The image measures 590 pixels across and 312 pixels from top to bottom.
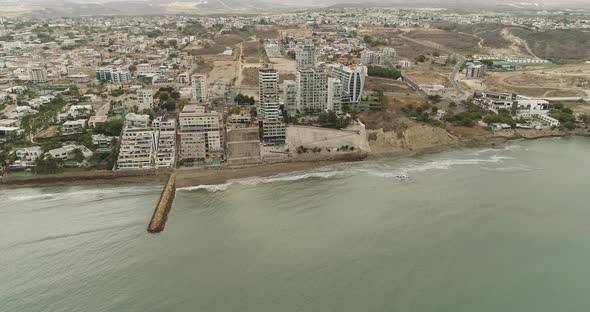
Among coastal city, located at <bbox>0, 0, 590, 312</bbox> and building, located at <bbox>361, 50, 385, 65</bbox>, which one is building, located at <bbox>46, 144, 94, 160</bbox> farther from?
building, located at <bbox>361, 50, 385, 65</bbox>

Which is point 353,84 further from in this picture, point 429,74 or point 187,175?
point 429,74

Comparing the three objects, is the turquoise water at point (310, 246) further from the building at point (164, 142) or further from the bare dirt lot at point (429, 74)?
the bare dirt lot at point (429, 74)

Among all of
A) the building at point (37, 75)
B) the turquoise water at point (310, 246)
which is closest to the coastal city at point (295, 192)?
the turquoise water at point (310, 246)

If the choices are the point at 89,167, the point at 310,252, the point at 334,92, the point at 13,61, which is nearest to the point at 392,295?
the point at 310,252

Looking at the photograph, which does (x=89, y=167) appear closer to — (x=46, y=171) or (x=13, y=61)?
(x=46, y=171)

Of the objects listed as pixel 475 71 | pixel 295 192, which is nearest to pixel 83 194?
pixel 295 192
